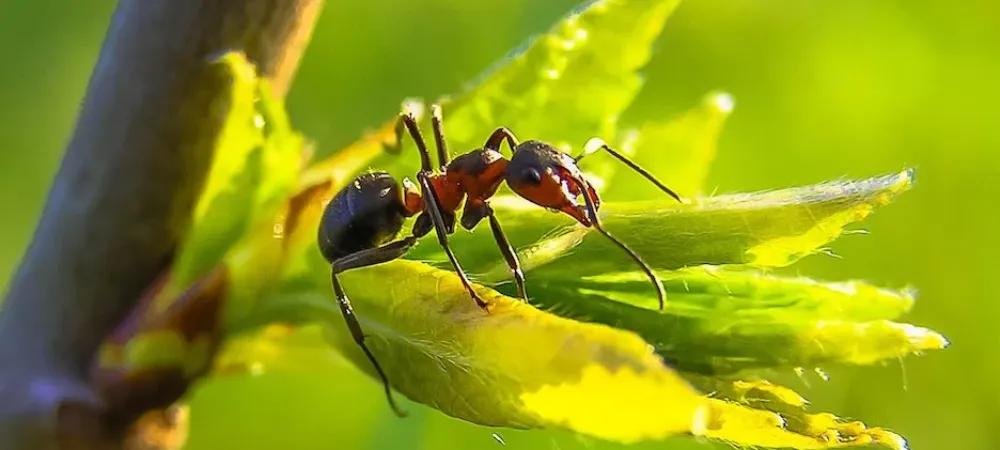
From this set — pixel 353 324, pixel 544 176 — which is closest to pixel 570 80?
pixel 544 176

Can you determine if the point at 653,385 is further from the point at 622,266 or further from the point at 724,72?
the point at 724,72

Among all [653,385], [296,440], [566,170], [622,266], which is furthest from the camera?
[296,440]

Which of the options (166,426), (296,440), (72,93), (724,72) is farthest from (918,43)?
(166,426)

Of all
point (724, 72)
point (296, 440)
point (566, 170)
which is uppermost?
point (724, 72)

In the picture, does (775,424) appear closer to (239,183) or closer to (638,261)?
(638,261)

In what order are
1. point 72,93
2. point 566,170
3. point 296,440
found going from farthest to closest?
point 72,93
point 296,440
point 566,170

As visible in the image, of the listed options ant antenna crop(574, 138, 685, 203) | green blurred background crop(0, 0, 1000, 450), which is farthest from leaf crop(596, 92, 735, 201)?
green blurred background crop(0, 0, 1000, 450)

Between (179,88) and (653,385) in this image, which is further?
(179,88)
